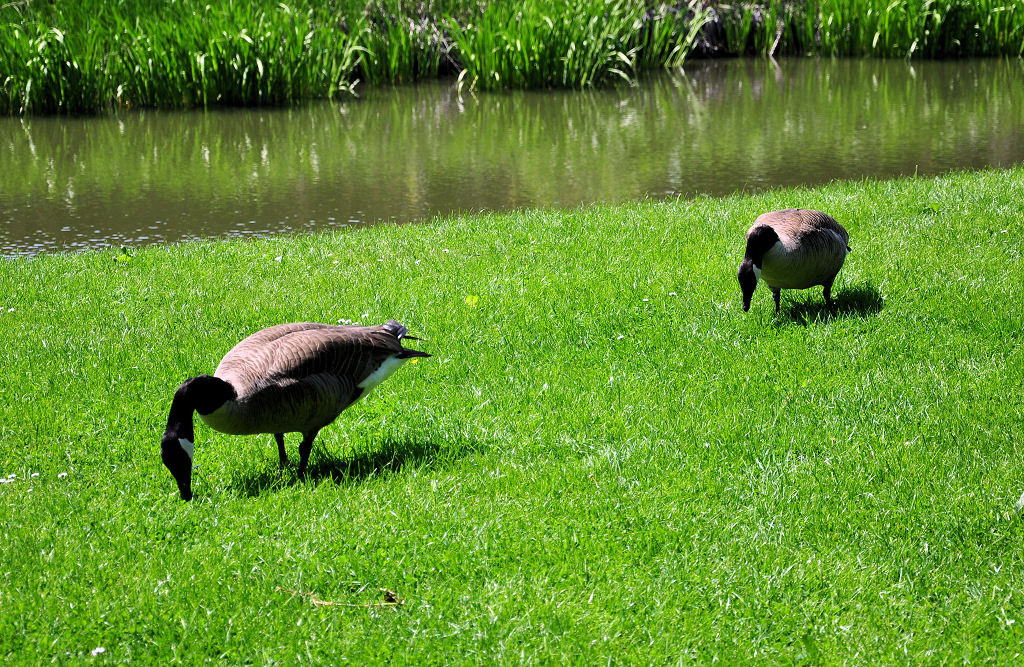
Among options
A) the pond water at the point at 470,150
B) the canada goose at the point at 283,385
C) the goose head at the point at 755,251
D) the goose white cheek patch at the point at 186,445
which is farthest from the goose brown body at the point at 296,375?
the pond water at the point at 470,150

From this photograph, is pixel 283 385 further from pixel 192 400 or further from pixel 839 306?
pixel 839 306

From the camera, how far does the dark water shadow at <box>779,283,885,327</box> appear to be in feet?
21.6

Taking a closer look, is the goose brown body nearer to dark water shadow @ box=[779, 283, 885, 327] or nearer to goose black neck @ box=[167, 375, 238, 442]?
goose black neck @ box=[167, 375, 238, 442]

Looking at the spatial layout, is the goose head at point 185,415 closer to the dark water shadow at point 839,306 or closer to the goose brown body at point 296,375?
the goose brown body at point 296,375

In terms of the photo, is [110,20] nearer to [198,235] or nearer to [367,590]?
[198,235]

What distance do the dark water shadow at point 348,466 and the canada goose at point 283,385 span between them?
3.9 inches

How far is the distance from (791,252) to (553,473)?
2425 mm

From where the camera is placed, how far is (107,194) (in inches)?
483

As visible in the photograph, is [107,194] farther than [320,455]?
Yes

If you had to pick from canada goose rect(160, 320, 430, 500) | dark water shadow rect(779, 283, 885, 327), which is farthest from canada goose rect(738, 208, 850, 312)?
canada goose rect(160, 320, 430, 500)

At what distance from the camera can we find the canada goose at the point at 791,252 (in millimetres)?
6203

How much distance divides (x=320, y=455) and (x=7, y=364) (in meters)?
2.44

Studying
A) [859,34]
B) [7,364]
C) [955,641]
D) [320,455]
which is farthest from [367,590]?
[859,34]

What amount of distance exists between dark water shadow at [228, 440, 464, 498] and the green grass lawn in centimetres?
2
